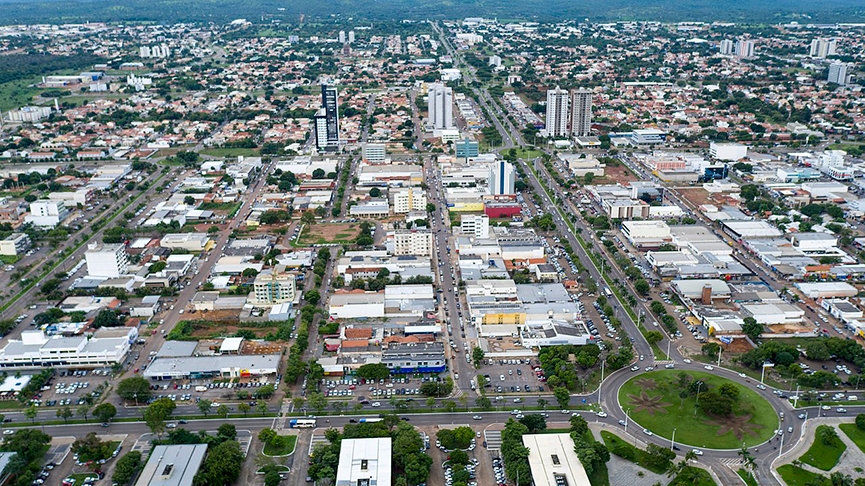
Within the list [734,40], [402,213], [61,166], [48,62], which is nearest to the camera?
[402,213]

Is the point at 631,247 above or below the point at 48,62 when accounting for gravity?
below

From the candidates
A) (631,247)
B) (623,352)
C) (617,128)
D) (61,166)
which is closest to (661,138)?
(617,128)

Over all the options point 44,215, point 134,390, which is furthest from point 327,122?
point 134,390

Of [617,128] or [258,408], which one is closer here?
[258,408]

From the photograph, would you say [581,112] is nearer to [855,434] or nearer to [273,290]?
[273,290]

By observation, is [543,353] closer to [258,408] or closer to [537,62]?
→ [258,408]

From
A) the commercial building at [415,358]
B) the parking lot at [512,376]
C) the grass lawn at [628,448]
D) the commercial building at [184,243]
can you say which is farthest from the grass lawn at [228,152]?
the grass lawn at [628,448]

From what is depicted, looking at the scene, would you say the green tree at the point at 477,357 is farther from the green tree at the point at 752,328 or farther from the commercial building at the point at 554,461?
the green tree at the point at 752,328
